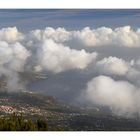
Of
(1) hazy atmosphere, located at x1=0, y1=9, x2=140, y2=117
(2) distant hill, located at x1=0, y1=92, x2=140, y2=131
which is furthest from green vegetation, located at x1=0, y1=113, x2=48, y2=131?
(1) hazy atmosphere, located at x1=0, y1=9, x2=140, y2=117

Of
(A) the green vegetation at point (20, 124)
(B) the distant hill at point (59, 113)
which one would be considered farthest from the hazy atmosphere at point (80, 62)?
(A) the green vegetation at point (20, 124)

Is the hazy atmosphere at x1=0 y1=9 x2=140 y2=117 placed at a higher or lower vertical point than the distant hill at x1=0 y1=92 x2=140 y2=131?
higher

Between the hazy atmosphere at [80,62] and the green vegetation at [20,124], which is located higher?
the hazy atmosphere at [80,62]

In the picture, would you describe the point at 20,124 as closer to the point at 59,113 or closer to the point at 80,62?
the point at 59,113

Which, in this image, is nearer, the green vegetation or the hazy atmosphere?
the green vegetation

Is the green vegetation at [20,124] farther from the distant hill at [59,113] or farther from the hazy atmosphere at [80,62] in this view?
the hazy atmosphere at [80,62]

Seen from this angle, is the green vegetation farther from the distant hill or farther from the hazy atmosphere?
the hazy atmosphere

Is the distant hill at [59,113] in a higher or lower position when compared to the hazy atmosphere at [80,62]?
lower

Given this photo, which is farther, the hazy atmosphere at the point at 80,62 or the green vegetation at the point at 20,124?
the hazy atmosphere at the point at 80,62
